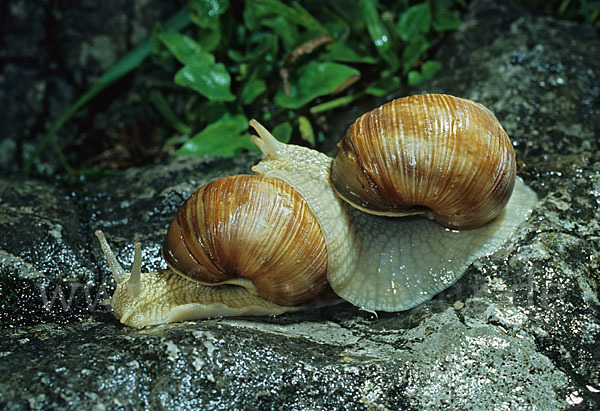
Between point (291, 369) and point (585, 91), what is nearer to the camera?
point (291, 369)

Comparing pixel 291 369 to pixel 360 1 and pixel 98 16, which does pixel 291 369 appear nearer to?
pixel 360 1

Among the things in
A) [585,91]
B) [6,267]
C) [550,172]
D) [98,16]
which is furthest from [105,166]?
[585,91]

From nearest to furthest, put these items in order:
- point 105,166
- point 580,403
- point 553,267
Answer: point 580,403 < point 553,267 < point 105,166

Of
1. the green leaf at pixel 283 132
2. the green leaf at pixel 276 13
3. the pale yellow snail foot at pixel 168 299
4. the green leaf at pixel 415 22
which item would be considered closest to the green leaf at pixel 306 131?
the green leaf at pixel 283 132

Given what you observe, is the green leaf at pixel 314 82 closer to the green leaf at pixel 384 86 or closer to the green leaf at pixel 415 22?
the green leaf at pixel 384 86

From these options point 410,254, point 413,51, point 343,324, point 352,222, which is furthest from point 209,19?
point 343,324

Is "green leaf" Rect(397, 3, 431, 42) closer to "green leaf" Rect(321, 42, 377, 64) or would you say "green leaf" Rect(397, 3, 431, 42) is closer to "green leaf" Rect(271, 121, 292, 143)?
"green leaf" Rect(321, 42, 377, 64)
